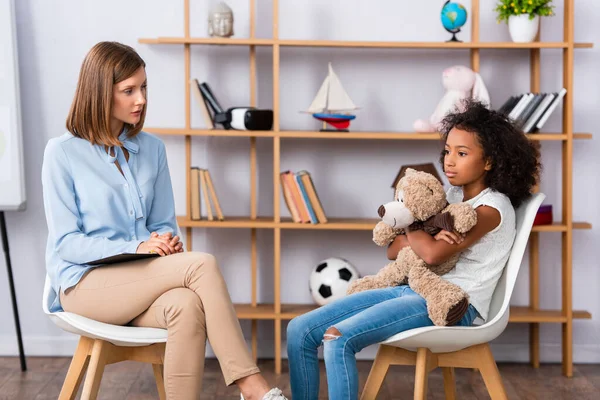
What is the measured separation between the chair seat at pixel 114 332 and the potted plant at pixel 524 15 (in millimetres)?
1737

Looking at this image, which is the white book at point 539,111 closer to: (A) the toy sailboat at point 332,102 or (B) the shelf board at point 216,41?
(A) the toy sailboat at point 332,102

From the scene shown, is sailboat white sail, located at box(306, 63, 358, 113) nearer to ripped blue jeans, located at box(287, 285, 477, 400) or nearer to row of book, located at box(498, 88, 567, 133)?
row of book, located at box(498, 88, 567, 133)

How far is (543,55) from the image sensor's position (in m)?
3.10

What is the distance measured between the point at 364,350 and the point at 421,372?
1.22 m

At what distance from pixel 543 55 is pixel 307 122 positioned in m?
0.96

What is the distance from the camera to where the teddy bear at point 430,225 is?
1.91m

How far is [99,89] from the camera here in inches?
82.4

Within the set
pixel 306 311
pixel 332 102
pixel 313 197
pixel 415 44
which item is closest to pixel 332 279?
pixel 306 311

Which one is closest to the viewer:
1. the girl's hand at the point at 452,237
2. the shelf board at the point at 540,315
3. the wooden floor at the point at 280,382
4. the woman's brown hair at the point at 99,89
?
the girl's hand at the point at 452,237

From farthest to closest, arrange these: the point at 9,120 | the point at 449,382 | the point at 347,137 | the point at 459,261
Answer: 1. the point at 9,120
2. the point at 347,137
3. the point at 449,382
4. the point at 459,261

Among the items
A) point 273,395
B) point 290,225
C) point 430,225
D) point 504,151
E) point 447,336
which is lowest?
point 273,395

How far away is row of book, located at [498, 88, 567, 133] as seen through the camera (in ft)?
9.39

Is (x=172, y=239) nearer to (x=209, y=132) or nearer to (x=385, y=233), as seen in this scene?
(x=385, y=233)

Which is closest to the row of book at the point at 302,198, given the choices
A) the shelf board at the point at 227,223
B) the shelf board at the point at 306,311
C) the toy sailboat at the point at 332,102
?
the shelf board at the point at 227,223
